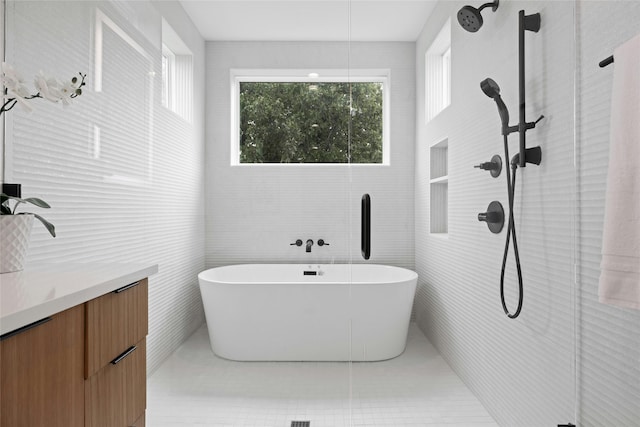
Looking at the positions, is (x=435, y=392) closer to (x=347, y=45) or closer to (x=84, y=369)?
(x=84, y=369)

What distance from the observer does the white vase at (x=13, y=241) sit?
1.35 m

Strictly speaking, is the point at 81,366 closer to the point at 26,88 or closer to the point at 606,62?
the point at 26,88

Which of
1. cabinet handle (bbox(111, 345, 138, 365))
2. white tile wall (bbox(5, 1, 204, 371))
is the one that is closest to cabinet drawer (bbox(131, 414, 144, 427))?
cabinet handle (bbox(111, 345, 138, 365))

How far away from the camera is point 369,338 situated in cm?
223

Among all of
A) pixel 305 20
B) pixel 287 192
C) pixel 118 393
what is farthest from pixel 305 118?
pixel 118 393

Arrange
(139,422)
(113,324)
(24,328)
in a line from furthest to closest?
(139,422) < (113,324) < (24,328)

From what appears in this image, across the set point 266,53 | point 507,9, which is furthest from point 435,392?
point 266,53

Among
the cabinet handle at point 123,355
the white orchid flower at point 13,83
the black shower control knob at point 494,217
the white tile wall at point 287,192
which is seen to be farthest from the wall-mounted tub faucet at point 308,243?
the white orchid flower at point 13,83

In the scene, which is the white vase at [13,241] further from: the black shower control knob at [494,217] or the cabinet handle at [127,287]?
the black shower control knob at [494,217]

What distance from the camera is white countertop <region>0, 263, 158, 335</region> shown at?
0.86m

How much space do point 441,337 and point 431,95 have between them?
1326mm

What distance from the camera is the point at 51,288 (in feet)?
3.55

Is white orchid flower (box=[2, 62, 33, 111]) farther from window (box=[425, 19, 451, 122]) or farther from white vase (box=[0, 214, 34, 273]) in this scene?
window (box=[425, 19, 451, 122])

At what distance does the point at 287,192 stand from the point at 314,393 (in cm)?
113
